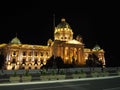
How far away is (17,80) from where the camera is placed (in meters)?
23.4

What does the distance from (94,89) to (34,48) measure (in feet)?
242

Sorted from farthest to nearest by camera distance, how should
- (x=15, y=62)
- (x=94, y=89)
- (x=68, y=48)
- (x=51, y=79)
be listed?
(x=68, y=48) < (x=15, y=62) < (x=51, y=79) < (x=94, y=89)

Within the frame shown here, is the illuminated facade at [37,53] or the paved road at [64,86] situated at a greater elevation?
the illuminated facade at [37,53]

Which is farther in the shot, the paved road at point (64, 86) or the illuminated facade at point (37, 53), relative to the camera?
the illuminated facade at point (37, 53)

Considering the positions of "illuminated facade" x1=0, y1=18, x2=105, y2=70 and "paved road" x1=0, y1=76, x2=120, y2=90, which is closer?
"paved road" x1=0, y1=76, x2=120, y2=90

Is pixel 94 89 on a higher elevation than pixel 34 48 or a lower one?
lower

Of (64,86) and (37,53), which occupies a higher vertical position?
(37,53)

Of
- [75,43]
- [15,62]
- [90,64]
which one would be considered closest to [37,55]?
[15,62]

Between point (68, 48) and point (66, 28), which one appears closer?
point (68, 48)

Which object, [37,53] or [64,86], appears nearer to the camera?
[64,86]

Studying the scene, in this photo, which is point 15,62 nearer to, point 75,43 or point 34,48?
point 34,48

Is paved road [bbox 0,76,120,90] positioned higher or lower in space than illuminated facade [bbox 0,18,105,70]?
lower

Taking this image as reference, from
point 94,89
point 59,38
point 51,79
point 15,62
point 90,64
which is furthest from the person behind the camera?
point 59,38

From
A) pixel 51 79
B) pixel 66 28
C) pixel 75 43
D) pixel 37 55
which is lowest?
pixel 51 79
